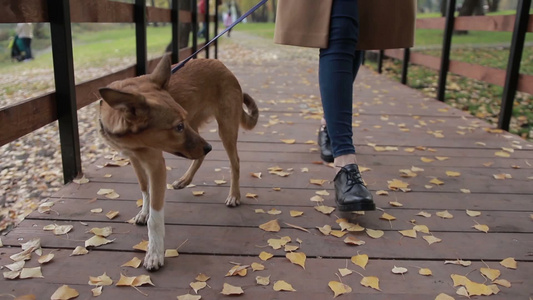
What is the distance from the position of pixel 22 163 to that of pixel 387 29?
14.3 feet

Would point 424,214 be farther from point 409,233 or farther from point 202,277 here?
point 202,277

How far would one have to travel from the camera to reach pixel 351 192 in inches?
103

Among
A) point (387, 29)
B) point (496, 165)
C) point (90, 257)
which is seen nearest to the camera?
point (90, 257)

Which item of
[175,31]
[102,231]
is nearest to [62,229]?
[102,231]

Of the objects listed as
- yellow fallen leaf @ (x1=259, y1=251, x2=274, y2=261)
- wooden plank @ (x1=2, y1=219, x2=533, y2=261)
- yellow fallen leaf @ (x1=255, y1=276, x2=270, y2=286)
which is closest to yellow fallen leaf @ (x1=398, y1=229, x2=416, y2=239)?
wooden plank @ (x1=2, y1=219, x2=533, y2=261)

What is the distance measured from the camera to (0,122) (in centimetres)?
247

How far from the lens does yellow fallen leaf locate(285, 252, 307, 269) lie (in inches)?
85.9

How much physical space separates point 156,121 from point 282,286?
913 millimetres

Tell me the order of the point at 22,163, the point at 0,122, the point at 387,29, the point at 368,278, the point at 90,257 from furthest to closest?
the point at 22,163 → the point at 387,29 → the point at 0,122 → the point at 90,257 → the point at 368,278

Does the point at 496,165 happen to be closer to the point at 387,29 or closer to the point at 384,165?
the point at 384,165

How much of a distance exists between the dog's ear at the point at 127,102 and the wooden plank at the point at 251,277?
2.40 feet

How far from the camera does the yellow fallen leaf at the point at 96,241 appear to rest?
7.57ft

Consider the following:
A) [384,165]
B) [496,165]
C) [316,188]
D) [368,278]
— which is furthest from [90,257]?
[496,165]

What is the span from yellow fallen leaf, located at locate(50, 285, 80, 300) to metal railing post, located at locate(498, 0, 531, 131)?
14.8 ft
